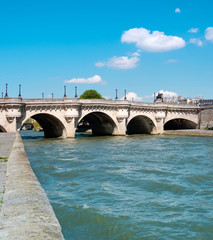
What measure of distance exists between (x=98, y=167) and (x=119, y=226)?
1025cm

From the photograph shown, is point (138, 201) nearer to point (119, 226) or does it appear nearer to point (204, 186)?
point (119, 226)

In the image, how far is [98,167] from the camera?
1894cm

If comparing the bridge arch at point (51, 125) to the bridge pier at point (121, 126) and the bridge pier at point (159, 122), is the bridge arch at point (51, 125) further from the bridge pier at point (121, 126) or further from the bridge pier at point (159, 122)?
the bridge pier at point (159, 122)

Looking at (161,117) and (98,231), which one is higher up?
(161,117)

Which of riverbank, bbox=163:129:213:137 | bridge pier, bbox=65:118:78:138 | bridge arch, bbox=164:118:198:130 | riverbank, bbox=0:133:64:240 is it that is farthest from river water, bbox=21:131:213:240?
bridge arch, bbox=164:118:198:130

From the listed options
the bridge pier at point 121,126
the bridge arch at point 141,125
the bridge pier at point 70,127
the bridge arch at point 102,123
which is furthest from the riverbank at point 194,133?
the bridge pier at point 70,127

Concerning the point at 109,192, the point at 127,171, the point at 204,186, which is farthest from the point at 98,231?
the point at 127,171

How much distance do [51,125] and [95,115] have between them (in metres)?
9.57

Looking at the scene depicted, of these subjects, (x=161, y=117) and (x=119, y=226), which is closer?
(x=119, y=226)

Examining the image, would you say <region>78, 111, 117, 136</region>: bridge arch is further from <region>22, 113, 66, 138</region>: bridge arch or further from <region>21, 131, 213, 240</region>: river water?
<region>21, 131, 213, 240</region>: river water

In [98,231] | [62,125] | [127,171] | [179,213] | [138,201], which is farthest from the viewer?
[62,125]

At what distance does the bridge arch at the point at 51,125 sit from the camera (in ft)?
157

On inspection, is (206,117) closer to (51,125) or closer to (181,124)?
(181,124)

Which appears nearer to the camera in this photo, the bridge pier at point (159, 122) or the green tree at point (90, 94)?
→ the bridge pier at point (159, 122)
